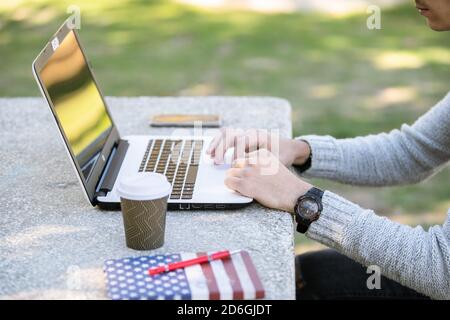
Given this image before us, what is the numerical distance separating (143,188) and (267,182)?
0.33 meters

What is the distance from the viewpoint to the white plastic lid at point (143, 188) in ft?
4.50

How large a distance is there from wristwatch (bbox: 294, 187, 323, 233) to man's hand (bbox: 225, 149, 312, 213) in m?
0.02

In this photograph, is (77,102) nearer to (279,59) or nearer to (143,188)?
(143,188)

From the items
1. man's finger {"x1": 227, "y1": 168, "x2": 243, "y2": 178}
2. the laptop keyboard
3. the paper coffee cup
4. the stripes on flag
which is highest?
the paper coffee cup

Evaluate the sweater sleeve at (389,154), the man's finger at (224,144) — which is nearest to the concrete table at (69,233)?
the man's finger at (224,144)

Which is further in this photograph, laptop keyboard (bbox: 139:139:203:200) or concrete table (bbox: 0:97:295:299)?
laptop keyboard (bbox: 139:139:203:200)

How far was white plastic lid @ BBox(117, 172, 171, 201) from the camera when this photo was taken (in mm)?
1372

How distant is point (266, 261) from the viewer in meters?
1.36

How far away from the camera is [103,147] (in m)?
1.80

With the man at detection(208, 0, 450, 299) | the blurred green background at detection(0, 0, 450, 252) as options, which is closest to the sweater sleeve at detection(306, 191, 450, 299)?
the man at detection(208, 0, 450, 299)

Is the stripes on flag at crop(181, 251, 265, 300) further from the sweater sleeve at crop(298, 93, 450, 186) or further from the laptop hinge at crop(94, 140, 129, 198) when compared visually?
the sweater sleeve at crop(298, 93, 450, 186)

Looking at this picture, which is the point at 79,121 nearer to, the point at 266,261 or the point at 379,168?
the point at 266,261

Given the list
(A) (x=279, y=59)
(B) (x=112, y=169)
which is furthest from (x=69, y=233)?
(A) (x=279, y=59)

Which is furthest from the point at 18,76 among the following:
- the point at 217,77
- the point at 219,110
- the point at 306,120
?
the point at 219,110
